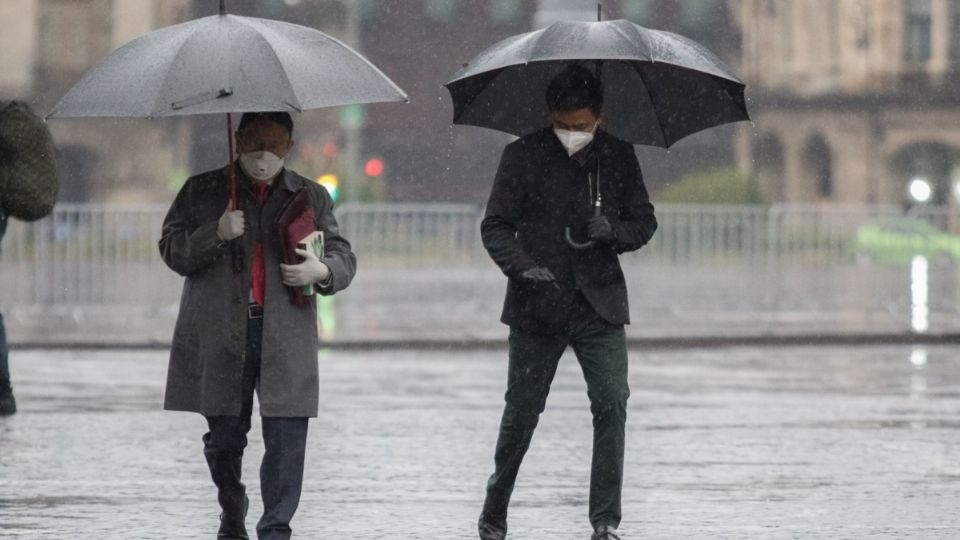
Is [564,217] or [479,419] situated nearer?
[564,217]

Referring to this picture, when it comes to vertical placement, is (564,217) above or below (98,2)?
below

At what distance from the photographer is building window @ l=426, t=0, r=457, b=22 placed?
61906mm

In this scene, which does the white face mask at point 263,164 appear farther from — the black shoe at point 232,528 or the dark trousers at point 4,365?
the dark trousers at point 4,365

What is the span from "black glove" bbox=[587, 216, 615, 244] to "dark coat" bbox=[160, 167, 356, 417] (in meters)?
0.85

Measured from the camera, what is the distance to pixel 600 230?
702 centimetres

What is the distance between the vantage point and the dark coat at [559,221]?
715 centimetres

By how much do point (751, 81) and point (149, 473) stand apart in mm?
48901

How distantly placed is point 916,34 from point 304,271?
58.3 meters

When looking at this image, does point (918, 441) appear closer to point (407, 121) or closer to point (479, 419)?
point (479, 419)

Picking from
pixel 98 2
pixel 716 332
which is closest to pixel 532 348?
pixel 716 332

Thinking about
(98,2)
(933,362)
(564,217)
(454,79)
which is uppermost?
(98,2)

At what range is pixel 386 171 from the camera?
2436 inches

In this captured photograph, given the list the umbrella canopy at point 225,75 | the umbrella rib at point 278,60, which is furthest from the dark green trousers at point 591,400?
the umbrella rib at point 278,60

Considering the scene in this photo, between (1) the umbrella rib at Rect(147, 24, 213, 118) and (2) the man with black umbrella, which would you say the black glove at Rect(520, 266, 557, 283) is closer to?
(2) the man with black umbrella
